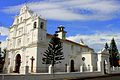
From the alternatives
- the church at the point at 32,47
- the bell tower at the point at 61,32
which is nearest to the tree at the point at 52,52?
the church at the point at 32,47

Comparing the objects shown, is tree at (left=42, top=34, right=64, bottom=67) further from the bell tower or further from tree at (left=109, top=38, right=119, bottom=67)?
tree at (left=109, top=38, right=119, bottom=67)

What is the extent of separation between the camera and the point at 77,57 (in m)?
48.9

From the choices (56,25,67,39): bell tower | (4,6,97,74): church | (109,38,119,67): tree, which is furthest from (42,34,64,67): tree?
(109,38,119,67): tree

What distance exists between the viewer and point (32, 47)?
3866cm

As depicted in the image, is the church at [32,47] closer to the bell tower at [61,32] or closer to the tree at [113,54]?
the bell tower at [61,32]

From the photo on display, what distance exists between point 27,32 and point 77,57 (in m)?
14.7

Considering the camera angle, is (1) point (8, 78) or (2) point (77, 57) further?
(2) point (77, 57)

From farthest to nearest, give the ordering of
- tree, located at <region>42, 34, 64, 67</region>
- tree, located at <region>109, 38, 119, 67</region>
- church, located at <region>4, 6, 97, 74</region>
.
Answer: tree, located at <region>109, 38, 119, 67</region>
church, located at <region>4, 6, 97, 74</region>
tree, located at <region>42, 34, 64, 67</region>

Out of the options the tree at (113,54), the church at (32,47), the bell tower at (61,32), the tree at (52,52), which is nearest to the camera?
the tree at (52,52)

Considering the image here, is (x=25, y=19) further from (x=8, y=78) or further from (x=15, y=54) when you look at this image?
(x=8, y=78)

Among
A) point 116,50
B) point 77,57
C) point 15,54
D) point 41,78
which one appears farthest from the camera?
point 116,50

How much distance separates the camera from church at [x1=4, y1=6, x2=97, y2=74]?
3769 centimetres

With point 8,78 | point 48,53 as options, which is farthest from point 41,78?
point 48,53

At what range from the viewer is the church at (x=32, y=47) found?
124 ft
